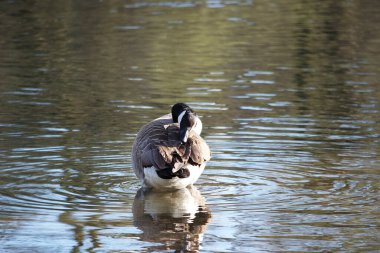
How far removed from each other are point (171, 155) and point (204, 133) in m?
3.74

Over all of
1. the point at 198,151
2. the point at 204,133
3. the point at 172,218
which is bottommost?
the point at 204,133

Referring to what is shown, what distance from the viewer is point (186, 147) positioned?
9.60 m

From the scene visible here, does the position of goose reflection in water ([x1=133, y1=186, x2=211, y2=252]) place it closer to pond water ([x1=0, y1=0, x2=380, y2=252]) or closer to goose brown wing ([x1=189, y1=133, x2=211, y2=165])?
pond water ([x1=0, y1=0, x2=380, y2=252])

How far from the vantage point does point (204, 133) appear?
13.2 m

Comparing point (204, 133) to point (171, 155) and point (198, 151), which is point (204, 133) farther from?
point (171, 155)

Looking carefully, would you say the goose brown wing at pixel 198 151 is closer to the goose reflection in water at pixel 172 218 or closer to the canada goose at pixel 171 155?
the canada goose at pixel 171 155

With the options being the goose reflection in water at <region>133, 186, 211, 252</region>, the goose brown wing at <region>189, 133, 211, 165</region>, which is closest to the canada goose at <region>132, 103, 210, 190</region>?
the goose brown wing at <region>189, 133, 211, 165</region>

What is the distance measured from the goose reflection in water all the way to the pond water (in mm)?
20

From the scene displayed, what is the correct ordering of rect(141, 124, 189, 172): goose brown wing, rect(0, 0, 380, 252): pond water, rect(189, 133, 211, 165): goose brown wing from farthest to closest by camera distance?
1. rect(189, 133, 211, 165): goose brown wing
2. rect(141, 124, 189, 172): goose brown wing
3. rect(0, 0, 380, 252): pond water

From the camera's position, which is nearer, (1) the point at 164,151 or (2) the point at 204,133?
(1) the point at 164,151

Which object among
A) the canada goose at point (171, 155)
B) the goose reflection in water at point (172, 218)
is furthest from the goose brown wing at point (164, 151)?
the goose reflection in water at point (172, 218)

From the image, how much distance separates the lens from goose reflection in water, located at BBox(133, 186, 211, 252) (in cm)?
810

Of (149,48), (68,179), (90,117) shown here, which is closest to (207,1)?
(149,48)

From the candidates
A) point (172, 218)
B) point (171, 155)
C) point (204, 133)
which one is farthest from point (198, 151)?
point (204, 133)
